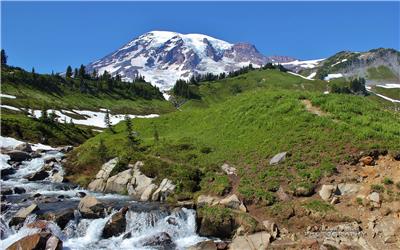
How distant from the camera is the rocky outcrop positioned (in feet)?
138

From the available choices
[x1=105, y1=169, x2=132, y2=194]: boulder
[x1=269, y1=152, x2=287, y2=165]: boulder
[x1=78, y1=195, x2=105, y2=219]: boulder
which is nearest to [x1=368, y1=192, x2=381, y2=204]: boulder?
[x1=269, y1=152, x2=287, y2=165]: boulder

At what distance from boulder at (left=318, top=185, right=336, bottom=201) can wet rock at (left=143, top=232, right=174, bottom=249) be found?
11311 millimetres

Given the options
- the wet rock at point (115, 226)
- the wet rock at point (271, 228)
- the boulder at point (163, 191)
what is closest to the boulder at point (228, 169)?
the boulder at point (163, 191)

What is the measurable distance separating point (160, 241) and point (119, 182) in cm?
1461

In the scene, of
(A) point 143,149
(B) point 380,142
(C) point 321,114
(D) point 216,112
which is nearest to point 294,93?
(C) point 321,114

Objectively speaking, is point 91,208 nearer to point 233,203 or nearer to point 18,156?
point 233,203

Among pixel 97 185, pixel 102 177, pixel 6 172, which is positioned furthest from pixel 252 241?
pixel 6 172

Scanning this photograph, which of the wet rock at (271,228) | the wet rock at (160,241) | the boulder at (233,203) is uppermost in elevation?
the boulder at (233,203)

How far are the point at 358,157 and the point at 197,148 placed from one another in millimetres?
18376

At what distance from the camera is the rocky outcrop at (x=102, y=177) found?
138ft

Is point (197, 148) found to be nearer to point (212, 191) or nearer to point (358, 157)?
point (212, 191)

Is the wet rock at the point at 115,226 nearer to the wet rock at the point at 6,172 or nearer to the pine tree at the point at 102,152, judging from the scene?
the pine tree at the point at 102,152

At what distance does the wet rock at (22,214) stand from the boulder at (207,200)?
12.6 metres

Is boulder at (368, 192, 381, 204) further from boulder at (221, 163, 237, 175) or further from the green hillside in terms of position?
boulder at (221, 163, 237, 175)
